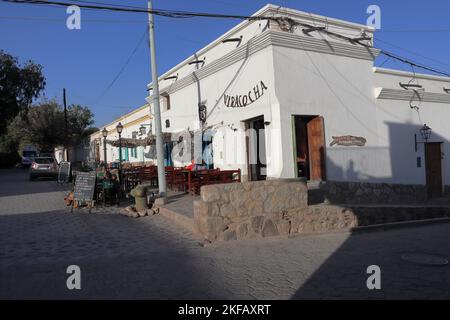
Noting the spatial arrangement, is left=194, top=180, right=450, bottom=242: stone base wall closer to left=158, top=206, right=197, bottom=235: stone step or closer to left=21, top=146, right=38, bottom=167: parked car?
left=158, top=206, right=197, bottom=235: stone step

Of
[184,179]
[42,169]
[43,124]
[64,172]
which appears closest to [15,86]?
[43,124]

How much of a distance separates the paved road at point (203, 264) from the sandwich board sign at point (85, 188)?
2.01 meters

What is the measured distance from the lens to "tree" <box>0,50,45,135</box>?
1294 inches

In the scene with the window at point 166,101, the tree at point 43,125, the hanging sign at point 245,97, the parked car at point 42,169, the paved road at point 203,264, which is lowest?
the paved road at point 203,264

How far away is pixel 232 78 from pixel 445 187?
389 inches

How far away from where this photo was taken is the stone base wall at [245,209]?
7.54 metres

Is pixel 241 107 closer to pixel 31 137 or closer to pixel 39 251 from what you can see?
pixel 39 251

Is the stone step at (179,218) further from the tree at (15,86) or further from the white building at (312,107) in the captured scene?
the tree at (15,86)

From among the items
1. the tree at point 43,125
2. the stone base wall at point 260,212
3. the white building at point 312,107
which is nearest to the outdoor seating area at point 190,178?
the white building at point 312,107

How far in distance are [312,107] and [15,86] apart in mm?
30541

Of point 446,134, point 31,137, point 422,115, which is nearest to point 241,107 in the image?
point 422,115
